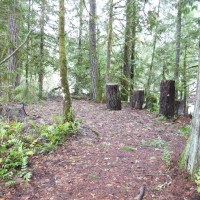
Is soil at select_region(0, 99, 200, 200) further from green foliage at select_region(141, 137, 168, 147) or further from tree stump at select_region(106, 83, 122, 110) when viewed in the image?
tree stump at select_region(106, 83, 122, 110)

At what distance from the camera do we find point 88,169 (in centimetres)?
412

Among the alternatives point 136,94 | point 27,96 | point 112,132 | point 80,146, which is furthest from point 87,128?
point 136,94

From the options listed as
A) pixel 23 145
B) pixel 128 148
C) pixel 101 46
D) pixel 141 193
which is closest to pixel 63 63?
pixel 23 145

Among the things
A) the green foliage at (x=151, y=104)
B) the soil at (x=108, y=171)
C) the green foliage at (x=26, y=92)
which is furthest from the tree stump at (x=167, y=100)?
the green foliage at (x=26, y=92)

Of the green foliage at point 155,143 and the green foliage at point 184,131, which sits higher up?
the green foliage at point 184,131

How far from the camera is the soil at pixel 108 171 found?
11.0ft

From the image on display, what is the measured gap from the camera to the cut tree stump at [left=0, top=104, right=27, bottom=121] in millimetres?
7018

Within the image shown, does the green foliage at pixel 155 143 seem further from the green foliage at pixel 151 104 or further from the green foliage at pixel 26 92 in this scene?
the green foliage at pixel 151 104

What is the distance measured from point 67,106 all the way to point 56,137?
38.0 inches

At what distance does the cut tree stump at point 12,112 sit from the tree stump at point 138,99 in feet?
15.8

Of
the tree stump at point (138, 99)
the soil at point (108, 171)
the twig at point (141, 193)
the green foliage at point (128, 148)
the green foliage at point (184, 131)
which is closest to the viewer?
the twig at point (141, 193)

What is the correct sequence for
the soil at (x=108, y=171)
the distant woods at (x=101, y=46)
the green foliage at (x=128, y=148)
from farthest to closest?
the distant woods at (x=101, y=46)
the green foliage at (x=128, y=148)
the soil at (x=108, y=171)

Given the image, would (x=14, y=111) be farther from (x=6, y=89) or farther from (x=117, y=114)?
(x=117, y=114)

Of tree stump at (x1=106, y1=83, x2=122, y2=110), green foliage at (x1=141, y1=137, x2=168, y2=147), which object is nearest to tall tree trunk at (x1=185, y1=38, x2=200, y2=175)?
green foliage at (x1=141, y1=137, x2=168, y2=147)
